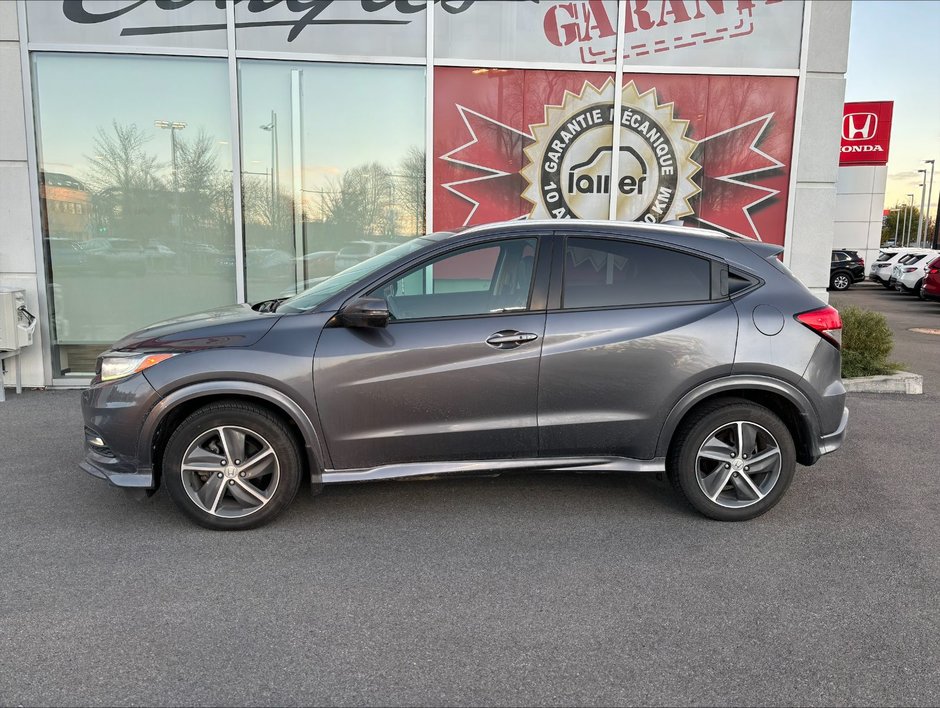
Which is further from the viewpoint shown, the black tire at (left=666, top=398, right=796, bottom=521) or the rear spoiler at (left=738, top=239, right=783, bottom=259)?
the rear spoiler at (left=738, top=239, right=783, bottom=259)

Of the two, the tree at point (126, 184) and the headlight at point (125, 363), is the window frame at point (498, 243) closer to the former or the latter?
the headlight at point (125, 363)

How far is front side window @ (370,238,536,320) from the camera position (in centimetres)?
416

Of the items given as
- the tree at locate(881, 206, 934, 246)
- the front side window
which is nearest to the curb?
the front side window

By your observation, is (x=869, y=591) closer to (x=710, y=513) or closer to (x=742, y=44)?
(x=710, y=513)

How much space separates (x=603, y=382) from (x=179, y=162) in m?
5.96

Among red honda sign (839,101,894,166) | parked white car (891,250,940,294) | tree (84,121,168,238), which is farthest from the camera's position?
red honda sign (839,101,894,166)

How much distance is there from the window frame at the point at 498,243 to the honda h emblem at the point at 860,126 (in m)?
27.6

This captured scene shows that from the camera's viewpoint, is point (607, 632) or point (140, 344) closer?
point (607, 632)

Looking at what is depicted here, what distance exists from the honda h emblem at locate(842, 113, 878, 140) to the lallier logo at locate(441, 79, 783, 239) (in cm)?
2245

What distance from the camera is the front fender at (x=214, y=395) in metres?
3.95

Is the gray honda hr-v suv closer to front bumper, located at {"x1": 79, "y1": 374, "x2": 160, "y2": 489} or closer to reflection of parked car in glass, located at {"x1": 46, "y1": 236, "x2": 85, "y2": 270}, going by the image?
front bumper, located at {"x1": 79, "y1": 374, "x2": 160, "y2": 489}

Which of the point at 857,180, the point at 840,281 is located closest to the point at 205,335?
the point at 840,281

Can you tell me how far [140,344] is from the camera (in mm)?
4078

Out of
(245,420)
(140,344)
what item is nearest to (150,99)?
(140,344)
